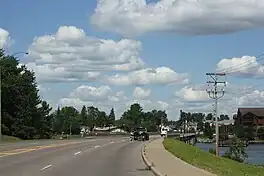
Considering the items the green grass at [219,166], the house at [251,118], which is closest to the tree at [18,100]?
the green grass at [219,166]

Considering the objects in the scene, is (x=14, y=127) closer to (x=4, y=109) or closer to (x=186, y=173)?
(x=4, y=109)

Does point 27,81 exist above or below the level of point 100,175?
above

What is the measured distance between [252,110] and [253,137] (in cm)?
1711

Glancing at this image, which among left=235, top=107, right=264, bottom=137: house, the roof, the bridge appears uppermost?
the roof

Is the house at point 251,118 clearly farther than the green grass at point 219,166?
Yes

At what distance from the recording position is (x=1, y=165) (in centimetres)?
2578

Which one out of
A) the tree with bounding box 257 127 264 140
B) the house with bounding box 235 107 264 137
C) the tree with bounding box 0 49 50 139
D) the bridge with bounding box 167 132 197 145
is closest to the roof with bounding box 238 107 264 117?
the house with bounding box 235 107 264 137

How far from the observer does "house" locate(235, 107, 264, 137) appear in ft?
557

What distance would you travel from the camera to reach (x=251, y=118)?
565 feet

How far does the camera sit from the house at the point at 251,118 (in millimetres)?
169875

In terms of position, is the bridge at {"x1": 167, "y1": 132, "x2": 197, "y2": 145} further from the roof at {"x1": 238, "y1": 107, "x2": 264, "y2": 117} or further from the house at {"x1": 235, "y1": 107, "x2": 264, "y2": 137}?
the roof at {"x1": 238, "y1": 107, "x2": 264, "y2": 117}

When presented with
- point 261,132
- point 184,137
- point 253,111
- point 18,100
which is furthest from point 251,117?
point 18,100

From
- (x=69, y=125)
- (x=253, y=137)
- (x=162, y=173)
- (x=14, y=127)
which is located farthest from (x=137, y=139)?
(x=69, y=125)

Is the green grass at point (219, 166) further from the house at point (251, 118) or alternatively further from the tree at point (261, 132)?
the house at point (251, 118)
